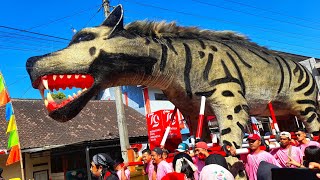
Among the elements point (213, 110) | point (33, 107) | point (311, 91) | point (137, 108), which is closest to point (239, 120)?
point (213, 110)

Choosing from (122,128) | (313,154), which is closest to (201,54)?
(313,154)

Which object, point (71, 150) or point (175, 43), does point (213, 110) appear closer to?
point (175, 43)

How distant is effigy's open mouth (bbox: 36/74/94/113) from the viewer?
4.07 metres

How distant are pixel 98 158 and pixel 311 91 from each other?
11.6 feet

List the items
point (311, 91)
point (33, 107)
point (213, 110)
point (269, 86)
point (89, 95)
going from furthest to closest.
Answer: point (33, 107), point (311, 91), point (269, 86), point (213, 110), point (89, 95)

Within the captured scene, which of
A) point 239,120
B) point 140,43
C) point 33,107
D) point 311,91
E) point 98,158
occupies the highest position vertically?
point 33,107

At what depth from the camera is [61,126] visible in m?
15.6

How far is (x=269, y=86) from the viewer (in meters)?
4.91

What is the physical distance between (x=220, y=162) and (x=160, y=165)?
4.96ft

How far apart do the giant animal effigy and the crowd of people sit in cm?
50

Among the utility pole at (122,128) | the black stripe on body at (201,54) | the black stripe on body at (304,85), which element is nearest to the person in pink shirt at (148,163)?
the black stripe on body at (201,54)

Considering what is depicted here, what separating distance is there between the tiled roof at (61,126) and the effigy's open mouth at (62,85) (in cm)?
995

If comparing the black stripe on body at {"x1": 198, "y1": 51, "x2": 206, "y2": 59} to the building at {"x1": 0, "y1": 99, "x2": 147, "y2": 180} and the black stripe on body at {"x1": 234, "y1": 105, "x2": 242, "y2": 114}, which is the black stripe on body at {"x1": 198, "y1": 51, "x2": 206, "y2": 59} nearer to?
the black stripe on body at {"x1": 234, "y1": 105, "x2": 242, "y2": 114}

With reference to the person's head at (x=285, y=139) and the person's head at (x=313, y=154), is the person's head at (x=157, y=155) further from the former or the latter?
the person's head at (x=313, y=154)
